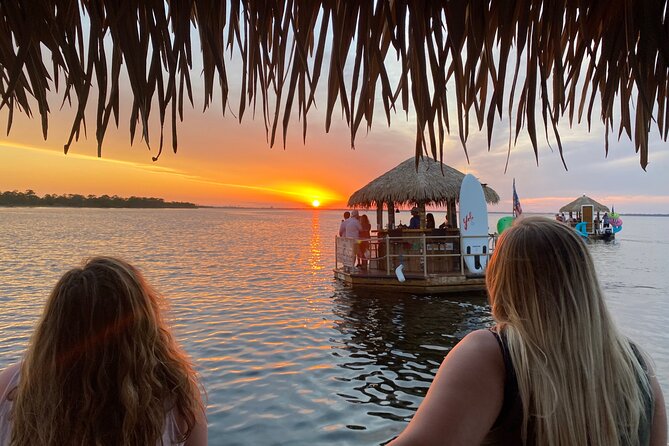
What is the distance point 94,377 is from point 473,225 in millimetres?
14390

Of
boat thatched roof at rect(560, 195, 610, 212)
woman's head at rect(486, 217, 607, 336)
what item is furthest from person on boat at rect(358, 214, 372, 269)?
boat thatched roof at rect(560, 195, 610, 212)

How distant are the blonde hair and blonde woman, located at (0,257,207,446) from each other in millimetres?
1058

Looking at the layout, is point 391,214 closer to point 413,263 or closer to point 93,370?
point 413,263

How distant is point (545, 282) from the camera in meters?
1.14

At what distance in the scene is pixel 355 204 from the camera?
1928 centimetres

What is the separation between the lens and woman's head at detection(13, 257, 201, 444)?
1.33 m

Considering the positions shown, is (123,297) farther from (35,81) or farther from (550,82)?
(550,82)

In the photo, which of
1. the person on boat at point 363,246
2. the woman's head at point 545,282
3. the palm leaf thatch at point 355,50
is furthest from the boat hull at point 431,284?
the woman's head at point 545,282

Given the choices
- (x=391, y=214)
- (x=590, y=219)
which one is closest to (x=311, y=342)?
(x=391, y=214)

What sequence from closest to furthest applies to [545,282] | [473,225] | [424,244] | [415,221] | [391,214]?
[545,282]
[424,244]
[473,225]
[415,221]
[391,214]

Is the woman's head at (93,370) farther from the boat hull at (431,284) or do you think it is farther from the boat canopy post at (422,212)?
the boat canopy post at (422,212)

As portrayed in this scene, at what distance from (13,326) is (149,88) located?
11.7 metres

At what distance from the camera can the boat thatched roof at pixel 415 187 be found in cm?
1642

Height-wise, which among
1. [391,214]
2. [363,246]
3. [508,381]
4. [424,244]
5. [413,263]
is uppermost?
[391,214]
